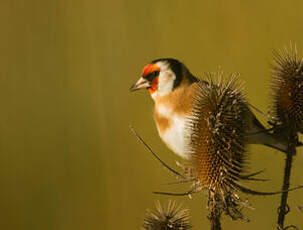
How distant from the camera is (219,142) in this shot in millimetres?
888

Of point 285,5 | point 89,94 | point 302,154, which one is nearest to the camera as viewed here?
point 302,154

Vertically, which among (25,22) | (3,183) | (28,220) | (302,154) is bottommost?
(28,220)

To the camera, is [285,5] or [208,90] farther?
[285,5]

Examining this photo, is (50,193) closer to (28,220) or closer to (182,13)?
(28,220)

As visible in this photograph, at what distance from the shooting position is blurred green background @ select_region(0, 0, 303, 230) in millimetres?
1822

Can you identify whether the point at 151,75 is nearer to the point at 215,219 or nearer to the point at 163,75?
the point at 163,75

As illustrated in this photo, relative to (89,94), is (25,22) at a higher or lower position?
higher

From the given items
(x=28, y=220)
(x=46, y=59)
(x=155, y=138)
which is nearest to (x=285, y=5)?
(x=155, y=138)

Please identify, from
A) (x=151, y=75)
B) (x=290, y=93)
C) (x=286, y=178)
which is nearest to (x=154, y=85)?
(x=151, y=75)

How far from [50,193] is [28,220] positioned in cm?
15

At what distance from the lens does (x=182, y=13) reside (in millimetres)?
1896

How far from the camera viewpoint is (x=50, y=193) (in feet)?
6.51

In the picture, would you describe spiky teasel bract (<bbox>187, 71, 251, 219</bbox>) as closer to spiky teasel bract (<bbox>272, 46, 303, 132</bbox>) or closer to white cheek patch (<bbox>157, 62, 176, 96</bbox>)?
spiky teasel bract (<bbox>272, 46, 303, 132</bbox>)

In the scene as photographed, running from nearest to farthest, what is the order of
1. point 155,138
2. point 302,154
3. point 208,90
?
point 208,90 → point 302,154 → point 155,138
